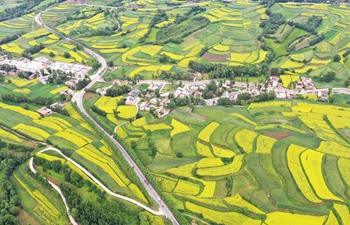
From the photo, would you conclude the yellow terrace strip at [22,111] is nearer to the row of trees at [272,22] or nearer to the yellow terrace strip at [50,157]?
the yellow terrace strip at [50,157]

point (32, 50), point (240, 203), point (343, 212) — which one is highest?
point (32, 50)

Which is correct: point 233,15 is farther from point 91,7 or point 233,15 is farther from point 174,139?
point 174,139

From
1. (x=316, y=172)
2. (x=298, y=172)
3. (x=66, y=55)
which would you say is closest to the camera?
(x=316, y=172)

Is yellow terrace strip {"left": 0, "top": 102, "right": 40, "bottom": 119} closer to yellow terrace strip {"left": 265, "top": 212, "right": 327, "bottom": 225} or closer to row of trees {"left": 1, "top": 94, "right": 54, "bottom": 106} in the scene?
row of trees {"left": 1, "top": 94, "right": 54, "bottom": 106}

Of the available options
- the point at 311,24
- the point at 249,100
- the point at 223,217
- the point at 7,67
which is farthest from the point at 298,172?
the point at 7,67

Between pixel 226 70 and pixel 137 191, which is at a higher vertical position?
pixel 226 70

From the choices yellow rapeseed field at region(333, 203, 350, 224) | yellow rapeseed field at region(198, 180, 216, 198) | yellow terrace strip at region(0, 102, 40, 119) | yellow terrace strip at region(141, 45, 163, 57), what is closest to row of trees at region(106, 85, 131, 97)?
yellow terrace strip at region(0, 102, 40, 119)

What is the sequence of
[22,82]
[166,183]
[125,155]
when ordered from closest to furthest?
[166,183]
[125,155]
[22,82]

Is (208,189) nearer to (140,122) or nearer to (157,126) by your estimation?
(157,126)

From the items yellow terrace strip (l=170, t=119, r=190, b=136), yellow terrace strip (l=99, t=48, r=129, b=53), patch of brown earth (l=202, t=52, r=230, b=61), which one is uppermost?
yellow terrace strip (l=99, t=48, r=129, b=53)

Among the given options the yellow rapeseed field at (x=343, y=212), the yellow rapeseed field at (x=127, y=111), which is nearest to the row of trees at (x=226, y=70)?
the yellow rapeseed field at (x=127, y=111)

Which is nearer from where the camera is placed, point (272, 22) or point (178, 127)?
point (178, 127)

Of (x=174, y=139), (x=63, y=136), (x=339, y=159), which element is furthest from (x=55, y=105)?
(x=339, y=159)
